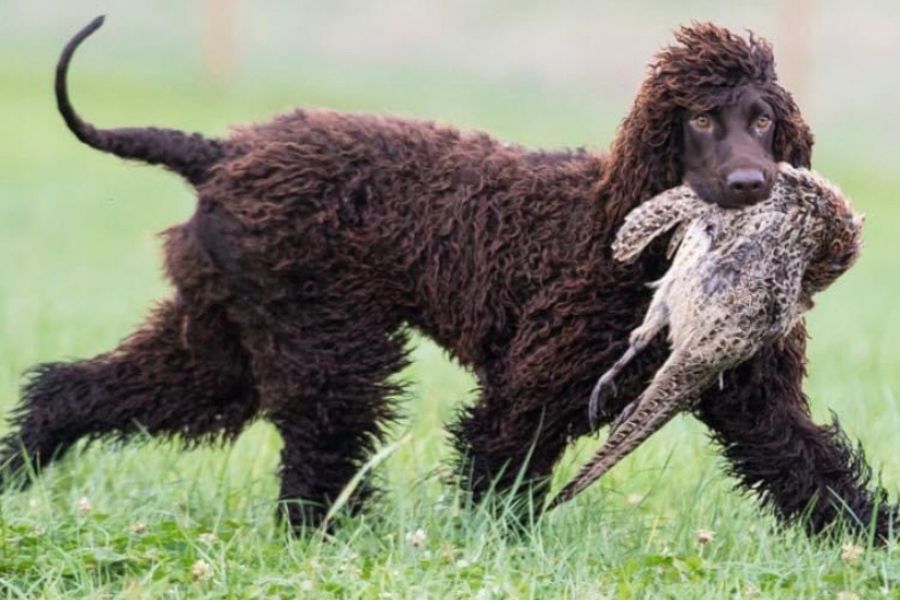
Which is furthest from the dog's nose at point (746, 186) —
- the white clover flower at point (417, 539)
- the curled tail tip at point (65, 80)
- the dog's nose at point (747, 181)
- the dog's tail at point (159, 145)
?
the curled tail tip at point (65, 80)

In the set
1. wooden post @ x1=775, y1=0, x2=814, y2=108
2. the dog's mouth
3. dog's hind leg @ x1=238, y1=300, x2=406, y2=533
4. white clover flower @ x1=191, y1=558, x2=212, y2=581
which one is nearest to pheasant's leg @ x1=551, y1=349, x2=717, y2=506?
the dog's mouth

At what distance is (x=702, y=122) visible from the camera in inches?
206

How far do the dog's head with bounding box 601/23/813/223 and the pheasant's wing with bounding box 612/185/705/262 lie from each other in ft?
0.15

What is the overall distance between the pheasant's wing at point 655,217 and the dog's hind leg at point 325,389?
1.03 metres

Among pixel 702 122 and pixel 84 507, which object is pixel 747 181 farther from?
pixel 84 507

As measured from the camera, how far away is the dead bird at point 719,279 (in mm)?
4957

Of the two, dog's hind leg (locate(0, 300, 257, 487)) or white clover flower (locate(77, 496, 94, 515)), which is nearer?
white clover flower (locate(77, 496, 94, 515))

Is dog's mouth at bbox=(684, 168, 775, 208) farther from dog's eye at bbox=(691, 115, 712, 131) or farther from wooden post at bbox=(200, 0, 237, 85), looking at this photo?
wooden post at bbox=(200, 0, 237, 85)

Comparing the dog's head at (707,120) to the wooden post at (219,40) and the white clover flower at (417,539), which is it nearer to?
the white clover flower at (417,539)

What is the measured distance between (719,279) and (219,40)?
24.6 metres

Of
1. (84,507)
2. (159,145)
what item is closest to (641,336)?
(84,507)

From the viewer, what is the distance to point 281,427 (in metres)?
5.99

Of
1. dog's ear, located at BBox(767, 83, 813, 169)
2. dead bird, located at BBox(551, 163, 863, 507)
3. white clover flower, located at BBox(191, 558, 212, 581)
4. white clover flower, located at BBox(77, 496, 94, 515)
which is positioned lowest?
white clover flower, located at BBox(77, 496, 94, 515)

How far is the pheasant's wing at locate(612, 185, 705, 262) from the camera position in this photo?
518cm
